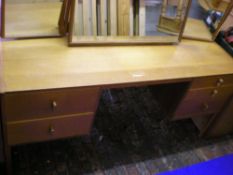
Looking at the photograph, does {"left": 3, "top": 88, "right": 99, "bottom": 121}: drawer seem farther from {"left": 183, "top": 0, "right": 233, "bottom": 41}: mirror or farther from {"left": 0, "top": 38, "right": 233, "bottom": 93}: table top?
{"left": 183, "top": 0, "right": 233, "bottom": 41}: mirror

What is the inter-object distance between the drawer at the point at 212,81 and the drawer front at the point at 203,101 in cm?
4

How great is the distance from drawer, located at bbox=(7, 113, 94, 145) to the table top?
0.59 feet

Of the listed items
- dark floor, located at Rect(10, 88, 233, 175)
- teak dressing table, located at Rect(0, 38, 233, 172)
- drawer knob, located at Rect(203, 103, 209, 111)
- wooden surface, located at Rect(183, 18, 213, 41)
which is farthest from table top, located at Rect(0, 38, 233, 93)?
dark floor, located at Rect(10, 88, 233, 175)

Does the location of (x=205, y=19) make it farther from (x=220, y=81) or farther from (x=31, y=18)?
(x=31, y=18)

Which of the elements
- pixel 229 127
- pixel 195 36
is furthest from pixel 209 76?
pixel 229 127

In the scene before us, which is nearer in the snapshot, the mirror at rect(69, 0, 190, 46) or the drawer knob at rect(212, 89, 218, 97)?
the mirror at rect(69, 0, 190, 46)

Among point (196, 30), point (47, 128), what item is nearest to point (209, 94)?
point (196, 30)

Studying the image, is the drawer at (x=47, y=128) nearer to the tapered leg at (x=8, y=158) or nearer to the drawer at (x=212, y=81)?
the tapered leg at (x=8, y=158)

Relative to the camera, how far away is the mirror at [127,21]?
125 centimetres

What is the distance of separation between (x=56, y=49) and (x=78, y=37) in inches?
4.5

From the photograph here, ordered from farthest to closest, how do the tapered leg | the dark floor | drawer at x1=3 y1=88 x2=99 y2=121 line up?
the dark floor → the tapered leg → drawer at x1=3 y1=88 x2=99 y2=121

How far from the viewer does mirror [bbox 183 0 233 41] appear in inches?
58.6

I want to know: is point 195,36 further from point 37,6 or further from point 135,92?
point 37,6

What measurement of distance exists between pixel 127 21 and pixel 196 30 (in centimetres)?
46
